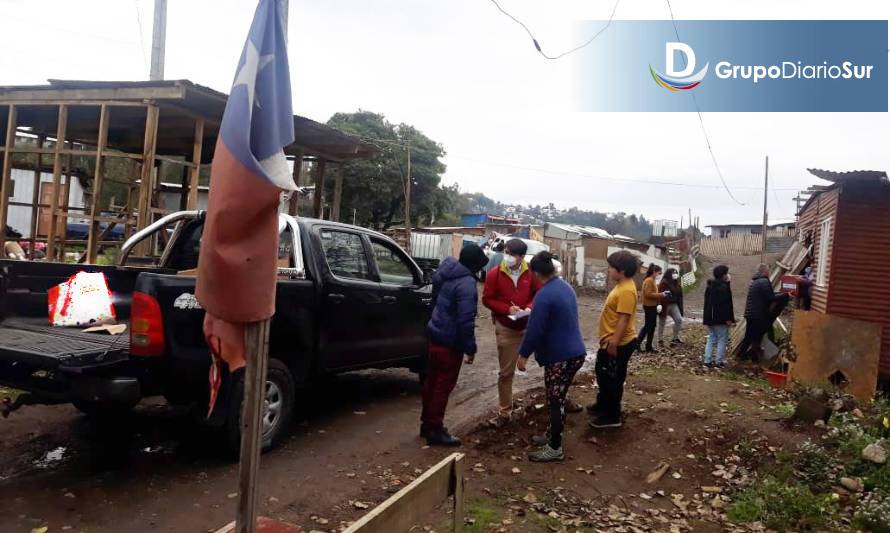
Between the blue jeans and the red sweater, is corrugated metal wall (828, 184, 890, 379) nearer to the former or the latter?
the blue jeans

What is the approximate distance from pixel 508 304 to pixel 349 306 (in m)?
1.47

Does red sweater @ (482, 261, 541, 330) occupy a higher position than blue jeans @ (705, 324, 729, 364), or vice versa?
red sweater @ (482, 261, 541, 330)

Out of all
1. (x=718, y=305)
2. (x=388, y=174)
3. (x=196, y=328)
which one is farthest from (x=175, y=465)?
(x=388, y=174)

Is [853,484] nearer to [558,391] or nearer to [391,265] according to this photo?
[558,391]

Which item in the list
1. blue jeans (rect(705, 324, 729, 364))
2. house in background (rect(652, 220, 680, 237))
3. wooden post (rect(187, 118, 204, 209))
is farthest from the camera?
house in background (rect(652, 220, 680, 237))

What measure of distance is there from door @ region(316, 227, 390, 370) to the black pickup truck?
1cm

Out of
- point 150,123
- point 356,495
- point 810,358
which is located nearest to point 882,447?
point 810,358

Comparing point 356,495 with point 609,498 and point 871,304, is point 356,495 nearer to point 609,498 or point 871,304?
point 609,498

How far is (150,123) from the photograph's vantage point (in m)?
8.48

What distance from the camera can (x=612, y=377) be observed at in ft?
18.1

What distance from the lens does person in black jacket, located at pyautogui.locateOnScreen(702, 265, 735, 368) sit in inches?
380

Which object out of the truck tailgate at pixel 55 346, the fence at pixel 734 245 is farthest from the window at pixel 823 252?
the fence at pixel 734 245

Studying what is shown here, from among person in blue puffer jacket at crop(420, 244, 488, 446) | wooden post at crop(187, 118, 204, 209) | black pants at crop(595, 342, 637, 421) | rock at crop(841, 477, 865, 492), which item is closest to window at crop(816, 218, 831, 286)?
black pants at crop(595, 342, 637, 421)

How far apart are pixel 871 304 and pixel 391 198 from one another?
22899mm
